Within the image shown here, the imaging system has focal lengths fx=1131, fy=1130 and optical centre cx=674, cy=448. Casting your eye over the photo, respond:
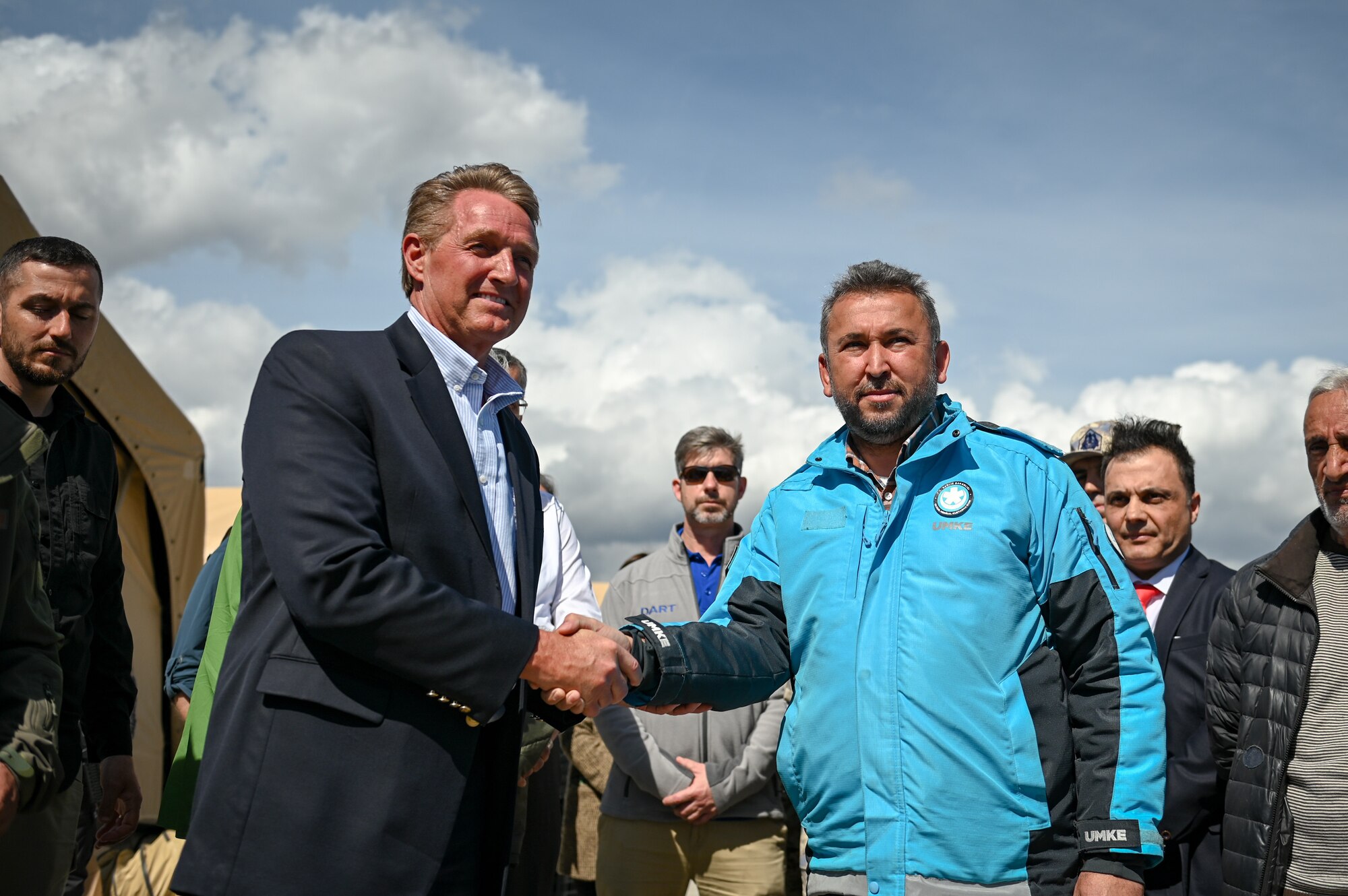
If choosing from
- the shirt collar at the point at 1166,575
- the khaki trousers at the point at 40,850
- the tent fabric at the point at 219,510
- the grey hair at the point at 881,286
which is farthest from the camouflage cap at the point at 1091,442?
the tent fabric at the point at 219,510

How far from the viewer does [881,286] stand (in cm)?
347

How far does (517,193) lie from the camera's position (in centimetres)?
317

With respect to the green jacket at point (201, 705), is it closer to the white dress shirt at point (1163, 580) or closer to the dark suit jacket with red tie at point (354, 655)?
the dark suit jacket with red tie at point (354, 655)

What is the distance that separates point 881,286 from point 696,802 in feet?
9.14

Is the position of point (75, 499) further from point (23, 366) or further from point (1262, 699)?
point (1262, 699)

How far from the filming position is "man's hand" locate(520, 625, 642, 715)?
2.71m

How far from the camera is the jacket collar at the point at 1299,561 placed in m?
3.87

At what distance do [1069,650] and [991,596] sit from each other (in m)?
0.28

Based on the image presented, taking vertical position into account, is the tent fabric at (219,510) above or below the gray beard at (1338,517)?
above

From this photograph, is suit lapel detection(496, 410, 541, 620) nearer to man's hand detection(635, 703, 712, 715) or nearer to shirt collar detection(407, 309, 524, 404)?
shirt collar detection(407, 309, 524, 404)

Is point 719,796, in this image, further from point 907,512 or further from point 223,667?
point 223,667

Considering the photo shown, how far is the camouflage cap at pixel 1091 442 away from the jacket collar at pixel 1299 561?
6.67 ft

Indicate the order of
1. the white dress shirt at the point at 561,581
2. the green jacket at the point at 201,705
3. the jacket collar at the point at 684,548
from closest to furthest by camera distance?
the green jacket at the point at 201,705
the white dress shirt at the point at 561,581
the jacket collar at the point at 684,548

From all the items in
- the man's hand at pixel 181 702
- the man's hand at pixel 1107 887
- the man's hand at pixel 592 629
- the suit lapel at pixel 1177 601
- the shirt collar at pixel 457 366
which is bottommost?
the man's hand at pixel 1107 887
